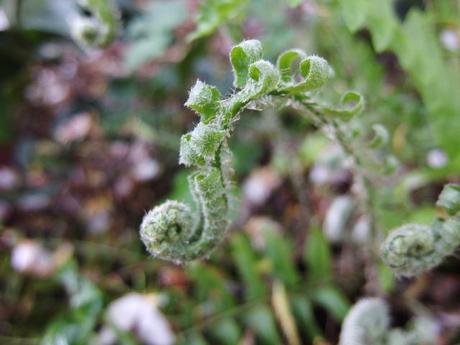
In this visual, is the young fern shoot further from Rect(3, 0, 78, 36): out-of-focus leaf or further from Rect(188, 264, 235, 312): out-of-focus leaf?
Rect(3, 0, 78, 36): out-of-focus leaf

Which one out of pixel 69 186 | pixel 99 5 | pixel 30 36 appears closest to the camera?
pixel 99 5

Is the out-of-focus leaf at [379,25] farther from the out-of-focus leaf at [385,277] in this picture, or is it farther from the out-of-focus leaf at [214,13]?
the out-of-focus leaf at [385,277]

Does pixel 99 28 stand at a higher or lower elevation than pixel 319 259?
higher

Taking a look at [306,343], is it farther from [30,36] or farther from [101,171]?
[30,36]

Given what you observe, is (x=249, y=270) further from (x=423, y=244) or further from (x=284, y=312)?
(x=423, y=244)

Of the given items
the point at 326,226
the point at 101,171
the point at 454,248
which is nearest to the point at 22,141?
the point at 101,171

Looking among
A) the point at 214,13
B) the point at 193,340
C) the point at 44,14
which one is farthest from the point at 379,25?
the point at 44,14

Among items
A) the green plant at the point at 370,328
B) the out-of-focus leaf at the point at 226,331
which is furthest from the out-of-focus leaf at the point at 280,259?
the green plant at the point at 370,328
